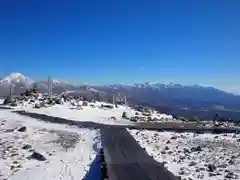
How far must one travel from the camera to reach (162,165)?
80.0 feet

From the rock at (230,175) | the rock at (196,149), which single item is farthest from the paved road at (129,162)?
the rock at (196,149)

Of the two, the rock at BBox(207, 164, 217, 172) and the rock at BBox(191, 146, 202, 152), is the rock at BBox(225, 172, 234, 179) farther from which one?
the rock at BBox(191, 146, 202, 152)

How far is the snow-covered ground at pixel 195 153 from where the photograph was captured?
2336 cm

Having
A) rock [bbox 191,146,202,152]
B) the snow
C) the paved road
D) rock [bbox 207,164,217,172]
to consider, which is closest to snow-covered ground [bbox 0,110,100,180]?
the paved road

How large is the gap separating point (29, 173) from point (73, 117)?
35.9 metres

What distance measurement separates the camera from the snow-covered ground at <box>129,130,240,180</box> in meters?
23.4

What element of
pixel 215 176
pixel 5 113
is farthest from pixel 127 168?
pixel 5 113

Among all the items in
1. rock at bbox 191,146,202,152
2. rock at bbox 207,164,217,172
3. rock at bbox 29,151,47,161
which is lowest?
rock at bbox 207,164,217,172

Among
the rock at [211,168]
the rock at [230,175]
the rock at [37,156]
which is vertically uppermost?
the rock at [37,156]

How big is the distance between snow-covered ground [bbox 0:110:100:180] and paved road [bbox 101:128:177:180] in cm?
182

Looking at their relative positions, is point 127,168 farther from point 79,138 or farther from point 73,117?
point 73,117

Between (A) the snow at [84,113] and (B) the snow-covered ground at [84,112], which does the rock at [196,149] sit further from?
(A) the snow at [84,113]

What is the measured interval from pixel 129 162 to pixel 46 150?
1071cm

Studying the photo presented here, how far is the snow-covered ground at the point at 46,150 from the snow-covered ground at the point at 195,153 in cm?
626
